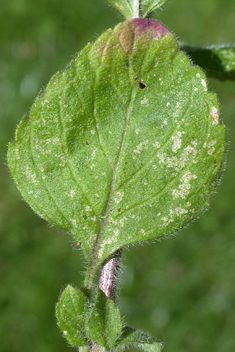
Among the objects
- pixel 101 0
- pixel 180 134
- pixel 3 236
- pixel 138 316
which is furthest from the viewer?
pixel 101 0

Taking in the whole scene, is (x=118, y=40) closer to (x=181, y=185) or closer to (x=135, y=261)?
(x=181, y=185)

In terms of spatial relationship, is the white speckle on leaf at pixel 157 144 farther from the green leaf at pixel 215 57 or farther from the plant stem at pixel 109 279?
the green leaf at pixel 215 57

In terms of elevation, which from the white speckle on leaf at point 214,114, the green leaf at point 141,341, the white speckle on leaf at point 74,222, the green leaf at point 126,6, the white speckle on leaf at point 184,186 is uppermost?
the green leaf at point 126,6

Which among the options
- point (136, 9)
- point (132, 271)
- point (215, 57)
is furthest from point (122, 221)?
point (132, 271)

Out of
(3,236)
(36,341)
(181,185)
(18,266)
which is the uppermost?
(3,236)

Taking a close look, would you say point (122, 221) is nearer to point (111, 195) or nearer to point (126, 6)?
point (111, 195)

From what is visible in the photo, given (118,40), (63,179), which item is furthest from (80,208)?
(118,40)

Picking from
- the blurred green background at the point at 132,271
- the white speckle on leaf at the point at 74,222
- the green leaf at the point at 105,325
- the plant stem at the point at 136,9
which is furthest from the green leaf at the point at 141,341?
the blurred green background at the point at 132,271
